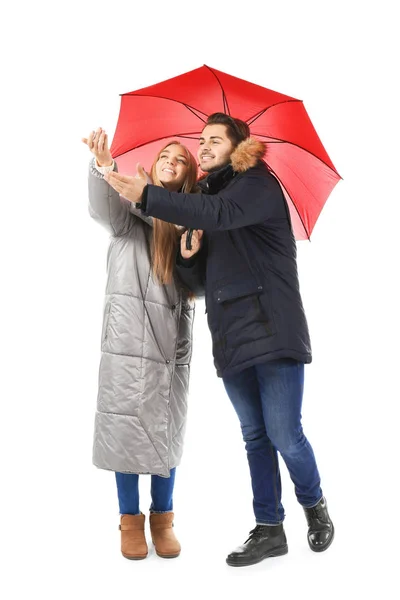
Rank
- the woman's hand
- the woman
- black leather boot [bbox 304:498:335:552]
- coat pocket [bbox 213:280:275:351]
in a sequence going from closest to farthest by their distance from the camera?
the woman's hand < coat pocket [bbox 213:280:275:351] < the woman < black leather boot [bbox 304:498:335:552]

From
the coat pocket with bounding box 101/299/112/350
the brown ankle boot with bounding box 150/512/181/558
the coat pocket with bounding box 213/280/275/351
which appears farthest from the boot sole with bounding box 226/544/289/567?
the coat pocket with bounding box 101/299/112/350

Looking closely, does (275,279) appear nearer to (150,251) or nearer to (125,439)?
(150,251)

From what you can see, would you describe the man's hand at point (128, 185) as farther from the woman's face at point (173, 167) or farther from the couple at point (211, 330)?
the woman's face at point (173, 167)

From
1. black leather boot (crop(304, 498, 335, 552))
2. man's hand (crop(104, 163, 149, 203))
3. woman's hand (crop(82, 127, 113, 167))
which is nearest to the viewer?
man's hand (crop(104, 163, 149, 203))

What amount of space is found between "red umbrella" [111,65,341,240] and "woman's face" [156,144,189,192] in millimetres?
185

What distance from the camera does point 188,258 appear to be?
2.84 metres

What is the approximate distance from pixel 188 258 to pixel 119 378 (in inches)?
21.9

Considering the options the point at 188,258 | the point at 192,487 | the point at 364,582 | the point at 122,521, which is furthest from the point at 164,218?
the point at 192,487

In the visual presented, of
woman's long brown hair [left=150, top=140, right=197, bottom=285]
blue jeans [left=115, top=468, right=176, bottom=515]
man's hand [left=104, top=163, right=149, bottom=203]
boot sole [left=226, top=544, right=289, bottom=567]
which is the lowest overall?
boot sole [left=226, top=544, right=289, bottom=567]

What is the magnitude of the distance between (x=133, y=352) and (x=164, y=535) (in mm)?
801

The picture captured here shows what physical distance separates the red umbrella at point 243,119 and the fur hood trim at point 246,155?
0.25 m

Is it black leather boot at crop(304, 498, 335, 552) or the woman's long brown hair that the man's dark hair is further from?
black leather boot at crop(304, 498, 335, 552)

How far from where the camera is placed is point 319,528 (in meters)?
2.91

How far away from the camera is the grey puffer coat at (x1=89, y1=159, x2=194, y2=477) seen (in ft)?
9.12
